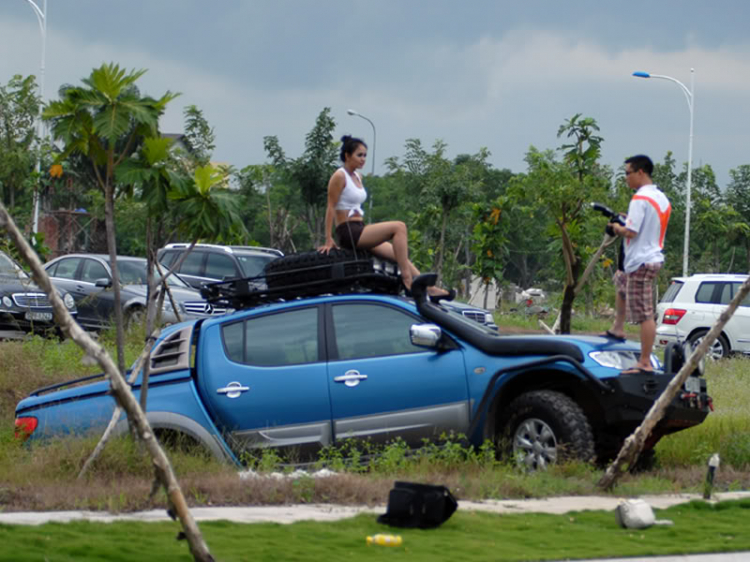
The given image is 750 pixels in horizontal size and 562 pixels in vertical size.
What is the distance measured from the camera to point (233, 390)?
27.6 ft

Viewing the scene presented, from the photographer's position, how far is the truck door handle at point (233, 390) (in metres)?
8.40

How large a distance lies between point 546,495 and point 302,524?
1.95 m

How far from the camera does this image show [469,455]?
26.5 feet

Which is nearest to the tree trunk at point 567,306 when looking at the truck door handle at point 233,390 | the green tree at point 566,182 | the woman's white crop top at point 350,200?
the green tree at point 566,182

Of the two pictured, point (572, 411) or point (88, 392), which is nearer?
point (572, 411)

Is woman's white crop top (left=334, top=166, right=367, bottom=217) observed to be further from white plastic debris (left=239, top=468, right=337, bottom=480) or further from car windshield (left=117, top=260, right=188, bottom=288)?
car windshield (left=117, top=260, right=188, bottom=288)

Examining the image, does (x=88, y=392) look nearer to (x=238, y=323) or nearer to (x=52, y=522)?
(x=238, y=323)

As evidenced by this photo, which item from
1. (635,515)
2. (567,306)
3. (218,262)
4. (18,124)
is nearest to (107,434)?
(635,515)

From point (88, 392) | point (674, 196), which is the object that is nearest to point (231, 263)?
point (88, 392)

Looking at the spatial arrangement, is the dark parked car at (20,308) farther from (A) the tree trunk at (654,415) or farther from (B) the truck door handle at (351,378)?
(A) the tree trunk at (654,415)

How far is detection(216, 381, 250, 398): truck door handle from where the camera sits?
8.40m

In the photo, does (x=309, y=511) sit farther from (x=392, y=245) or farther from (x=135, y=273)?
(x=135, y=273)

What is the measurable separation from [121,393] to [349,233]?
181 inches

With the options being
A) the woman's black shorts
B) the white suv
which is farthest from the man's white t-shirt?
the white suv
